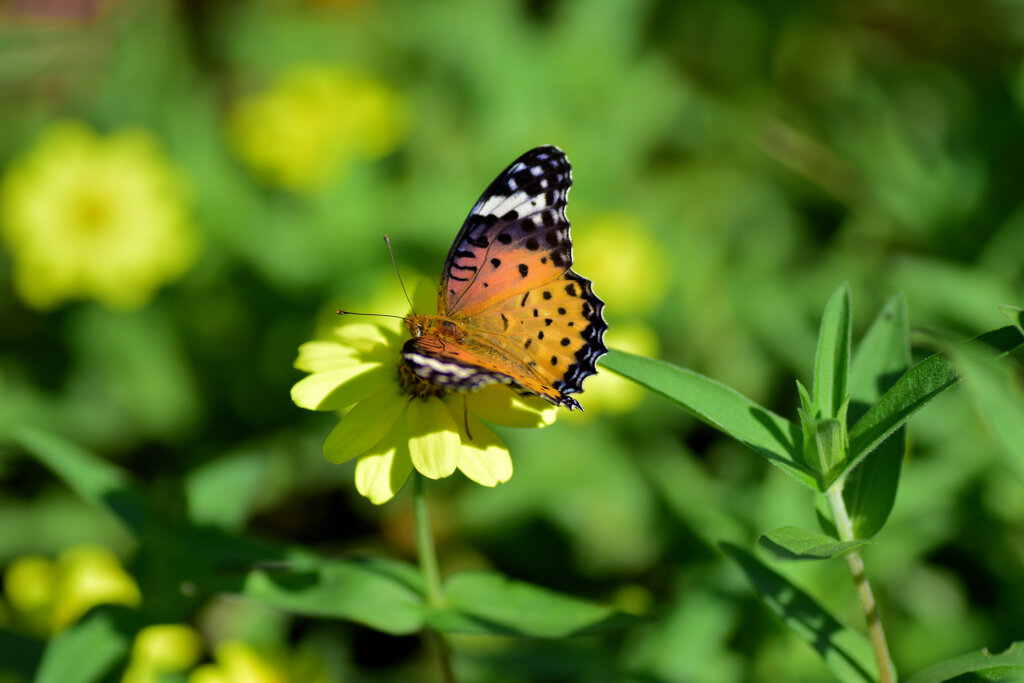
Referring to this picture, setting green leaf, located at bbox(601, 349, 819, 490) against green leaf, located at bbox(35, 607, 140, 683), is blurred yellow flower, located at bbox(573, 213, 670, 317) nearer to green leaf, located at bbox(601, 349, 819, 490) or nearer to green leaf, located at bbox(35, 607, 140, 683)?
green leaf, located at bbox(601, 349, 819, 490)

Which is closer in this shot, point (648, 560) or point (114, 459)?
point (648, 560)

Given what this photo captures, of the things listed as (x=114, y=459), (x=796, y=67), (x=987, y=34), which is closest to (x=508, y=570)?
(x=114, y=459)

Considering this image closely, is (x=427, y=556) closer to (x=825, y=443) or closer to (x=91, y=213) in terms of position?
(x=825, y=443)

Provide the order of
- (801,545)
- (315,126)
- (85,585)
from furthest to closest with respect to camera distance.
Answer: (315,126), (85,585), (801,545)

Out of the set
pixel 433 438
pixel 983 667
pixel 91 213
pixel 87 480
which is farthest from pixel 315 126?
pixel 983 667

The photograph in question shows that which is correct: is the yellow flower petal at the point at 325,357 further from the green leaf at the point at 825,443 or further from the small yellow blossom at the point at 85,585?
the small yellow blossom at the point at 85,585

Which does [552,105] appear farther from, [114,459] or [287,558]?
[287,558]
